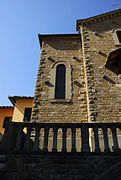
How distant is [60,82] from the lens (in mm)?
9484

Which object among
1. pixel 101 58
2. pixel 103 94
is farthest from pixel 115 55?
pixel 103 94

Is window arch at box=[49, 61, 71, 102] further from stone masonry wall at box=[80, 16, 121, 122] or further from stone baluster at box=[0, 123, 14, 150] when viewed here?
stone baluster at box=[0, 123, 14, 150]

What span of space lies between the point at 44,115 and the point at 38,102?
91cm

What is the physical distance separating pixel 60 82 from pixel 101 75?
8.62 feet

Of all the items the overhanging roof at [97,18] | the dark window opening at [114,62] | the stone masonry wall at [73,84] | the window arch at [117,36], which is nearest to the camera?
the stone masonry wall at [73,84]

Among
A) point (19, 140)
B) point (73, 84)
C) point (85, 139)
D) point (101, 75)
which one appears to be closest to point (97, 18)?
point (101, 75)

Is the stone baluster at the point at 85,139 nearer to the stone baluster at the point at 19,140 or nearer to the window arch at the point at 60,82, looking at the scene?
the stone baluster at the point at 19,140

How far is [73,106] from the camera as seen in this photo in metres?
8.35

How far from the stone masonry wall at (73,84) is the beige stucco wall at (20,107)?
4.41 m

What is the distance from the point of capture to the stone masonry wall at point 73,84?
7.98m

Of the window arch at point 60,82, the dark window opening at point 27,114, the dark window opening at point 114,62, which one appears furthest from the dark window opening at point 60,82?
the dark window opening at point 27,114

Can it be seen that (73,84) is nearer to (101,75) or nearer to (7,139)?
(101,75)

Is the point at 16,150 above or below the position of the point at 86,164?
above

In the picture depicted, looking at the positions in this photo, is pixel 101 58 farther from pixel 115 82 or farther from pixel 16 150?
pixel 16 150
